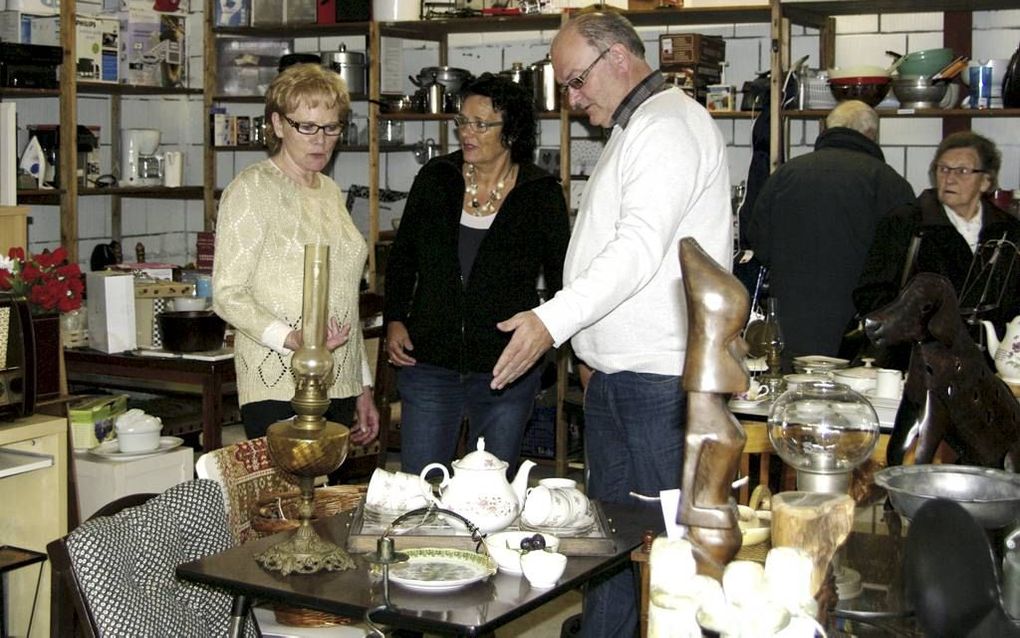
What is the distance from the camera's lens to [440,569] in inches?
79.4

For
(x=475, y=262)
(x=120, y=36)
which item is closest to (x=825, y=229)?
(x=475, y=262)

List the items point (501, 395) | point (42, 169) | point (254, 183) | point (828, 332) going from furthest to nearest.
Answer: point (42, 169)
point (828, 332)
point (501, 395)
point (254, 183)

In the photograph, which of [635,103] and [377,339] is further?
[377,339]

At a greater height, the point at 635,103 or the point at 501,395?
the point at 635,103

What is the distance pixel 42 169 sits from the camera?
594 centimetres

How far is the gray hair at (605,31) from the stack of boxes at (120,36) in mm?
3978

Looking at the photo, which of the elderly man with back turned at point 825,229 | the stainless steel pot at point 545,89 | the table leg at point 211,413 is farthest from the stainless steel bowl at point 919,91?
the table leg at point 211,413

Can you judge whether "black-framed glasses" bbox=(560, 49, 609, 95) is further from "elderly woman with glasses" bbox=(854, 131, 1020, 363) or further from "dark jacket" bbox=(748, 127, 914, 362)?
"dark jacket" bbox=(748, 127, 914, 362)

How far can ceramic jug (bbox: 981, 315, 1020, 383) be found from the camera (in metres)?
3.71

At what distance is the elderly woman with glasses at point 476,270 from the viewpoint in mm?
3441

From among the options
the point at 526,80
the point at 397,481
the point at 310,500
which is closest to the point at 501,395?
the point at 397,481

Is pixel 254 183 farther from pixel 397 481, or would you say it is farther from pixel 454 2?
pixel 454 2

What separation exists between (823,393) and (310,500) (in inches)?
32.4

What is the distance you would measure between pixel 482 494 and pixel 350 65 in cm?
478
